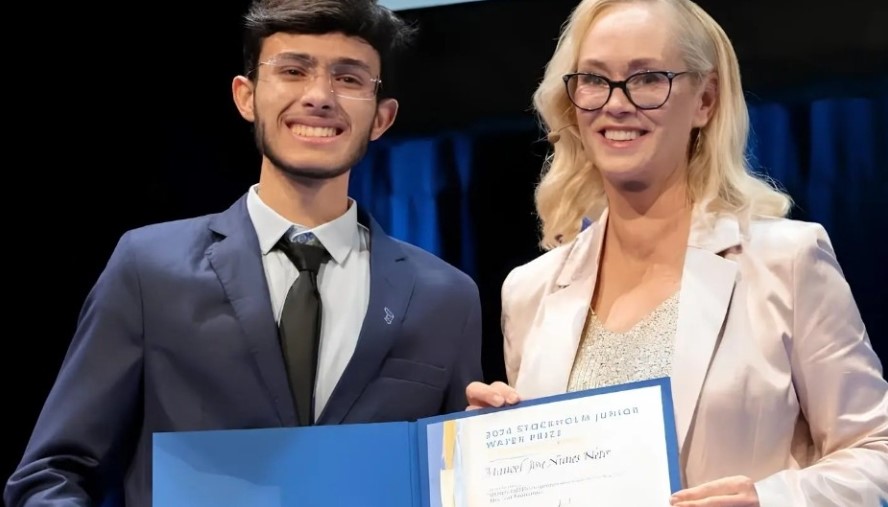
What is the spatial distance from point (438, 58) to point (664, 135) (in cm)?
198

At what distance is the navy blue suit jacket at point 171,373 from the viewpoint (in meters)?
1.96

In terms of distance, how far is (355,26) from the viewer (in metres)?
2.16

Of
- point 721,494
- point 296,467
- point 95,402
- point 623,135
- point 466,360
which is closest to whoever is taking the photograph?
Result: point 721,494

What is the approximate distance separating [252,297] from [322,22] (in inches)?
20.9

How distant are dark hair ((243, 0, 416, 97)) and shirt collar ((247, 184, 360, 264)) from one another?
26 centimetres

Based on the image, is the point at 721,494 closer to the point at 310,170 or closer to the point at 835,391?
the point at 835,391

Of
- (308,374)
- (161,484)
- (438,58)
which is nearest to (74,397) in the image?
(161,484)

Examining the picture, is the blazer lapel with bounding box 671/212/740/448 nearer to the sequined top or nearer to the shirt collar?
the sequined top

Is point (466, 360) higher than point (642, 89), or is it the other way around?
point (642, 89)

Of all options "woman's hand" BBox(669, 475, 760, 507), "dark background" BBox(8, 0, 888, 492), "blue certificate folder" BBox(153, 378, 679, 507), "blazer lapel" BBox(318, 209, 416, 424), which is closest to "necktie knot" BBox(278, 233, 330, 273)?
"blazer lapel" BBox(318, 209, 416, 424)

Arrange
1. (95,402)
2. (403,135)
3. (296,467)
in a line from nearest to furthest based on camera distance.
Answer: (296,467) → (95,402) → (403,135)

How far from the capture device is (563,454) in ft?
5.82

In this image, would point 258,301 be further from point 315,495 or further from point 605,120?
point 605,120

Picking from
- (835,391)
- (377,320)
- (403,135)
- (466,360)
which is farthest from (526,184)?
(835,391)
